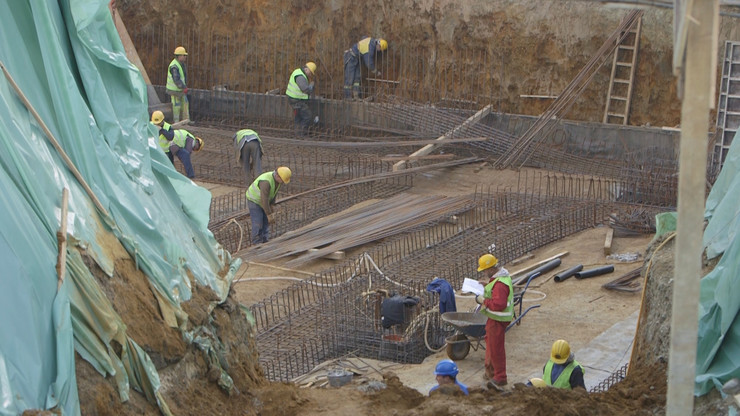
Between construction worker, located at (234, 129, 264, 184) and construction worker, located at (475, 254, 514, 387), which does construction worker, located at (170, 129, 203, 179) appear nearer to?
construction worker, located at (234, 129, 264, 184)

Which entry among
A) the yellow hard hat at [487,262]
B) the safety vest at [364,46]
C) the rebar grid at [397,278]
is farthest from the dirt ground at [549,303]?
the safety vest at [364,46]

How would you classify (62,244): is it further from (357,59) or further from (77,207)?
(357,59)

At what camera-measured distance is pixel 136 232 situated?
750 centimetres

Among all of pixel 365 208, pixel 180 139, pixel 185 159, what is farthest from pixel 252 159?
pixel 365 208

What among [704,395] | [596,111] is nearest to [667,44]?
[596,111]

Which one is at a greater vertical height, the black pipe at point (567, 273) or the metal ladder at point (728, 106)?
the metal ladder at point (728, 106)

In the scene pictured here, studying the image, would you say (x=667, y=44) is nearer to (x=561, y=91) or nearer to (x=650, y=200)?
(x=561, y=91)

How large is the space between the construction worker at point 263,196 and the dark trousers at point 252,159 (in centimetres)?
204

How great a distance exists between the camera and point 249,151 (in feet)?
53.3

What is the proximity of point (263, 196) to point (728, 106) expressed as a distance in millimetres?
7572

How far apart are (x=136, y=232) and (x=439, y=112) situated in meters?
12.0

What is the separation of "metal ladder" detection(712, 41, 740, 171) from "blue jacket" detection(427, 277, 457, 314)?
691 centimetres

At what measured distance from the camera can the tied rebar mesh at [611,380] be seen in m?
9.30

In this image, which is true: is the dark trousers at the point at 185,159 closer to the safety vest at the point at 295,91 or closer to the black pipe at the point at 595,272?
the safety vest at the point at 295,91
